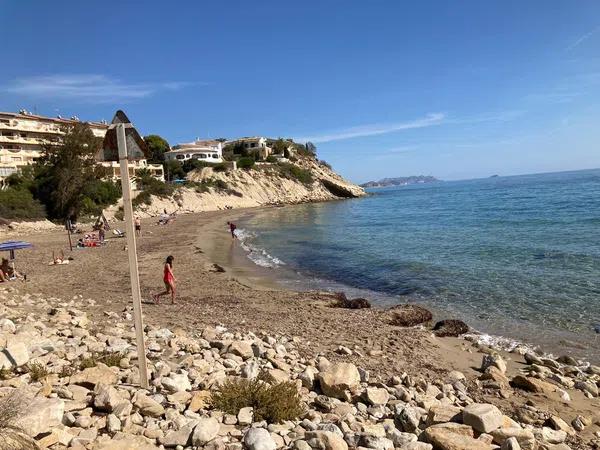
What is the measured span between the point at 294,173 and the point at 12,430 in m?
105

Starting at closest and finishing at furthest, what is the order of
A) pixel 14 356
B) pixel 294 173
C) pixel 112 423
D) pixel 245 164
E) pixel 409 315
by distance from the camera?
pixel 112 423
pixel 14 356
pixel 409 315
pixel 245 164
pixel 294 173

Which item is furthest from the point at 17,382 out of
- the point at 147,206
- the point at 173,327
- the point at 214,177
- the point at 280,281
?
the point at 214,177

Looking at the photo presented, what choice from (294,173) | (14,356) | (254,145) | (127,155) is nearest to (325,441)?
(127,155)

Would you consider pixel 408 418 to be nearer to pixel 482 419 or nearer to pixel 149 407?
pixel 482 419

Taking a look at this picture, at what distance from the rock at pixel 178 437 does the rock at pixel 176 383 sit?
1.15 m

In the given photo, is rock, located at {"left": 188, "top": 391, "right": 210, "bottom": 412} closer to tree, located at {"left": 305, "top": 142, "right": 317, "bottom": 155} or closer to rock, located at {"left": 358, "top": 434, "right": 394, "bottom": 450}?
rock, located at {"left": 358, "top": 434, "right": 394, "bottom": 450}

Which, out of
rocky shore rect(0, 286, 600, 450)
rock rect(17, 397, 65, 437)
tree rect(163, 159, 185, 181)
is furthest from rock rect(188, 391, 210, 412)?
tree rect(163, 159, 185, 181)

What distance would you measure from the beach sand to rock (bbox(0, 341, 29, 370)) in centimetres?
408

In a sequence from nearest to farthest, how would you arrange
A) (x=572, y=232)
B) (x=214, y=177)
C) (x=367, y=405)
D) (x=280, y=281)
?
(x=367, y=405) < (x=280, y=281) < (x=572, y=232) < (x=214, y=177)

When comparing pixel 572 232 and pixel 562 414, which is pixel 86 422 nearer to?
pixel 562 414

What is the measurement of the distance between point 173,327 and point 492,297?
11237mm

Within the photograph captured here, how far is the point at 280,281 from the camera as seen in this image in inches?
757

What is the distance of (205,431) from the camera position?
4492 millimetres

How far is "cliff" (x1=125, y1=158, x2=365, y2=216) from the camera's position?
72.7 meters
